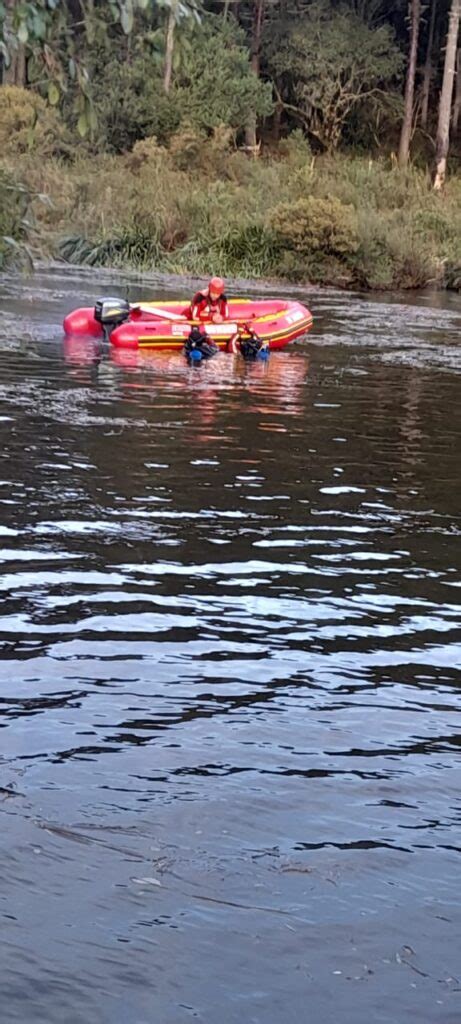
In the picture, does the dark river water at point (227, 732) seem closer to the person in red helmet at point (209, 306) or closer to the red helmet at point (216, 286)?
the red helmet at point (216, 286)

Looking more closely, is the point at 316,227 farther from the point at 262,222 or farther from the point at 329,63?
the point at 329,63

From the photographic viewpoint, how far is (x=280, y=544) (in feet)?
24.1

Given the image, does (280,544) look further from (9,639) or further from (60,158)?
(60,158)

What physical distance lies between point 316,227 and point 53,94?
24.6 metres

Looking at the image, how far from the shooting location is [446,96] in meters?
36.6

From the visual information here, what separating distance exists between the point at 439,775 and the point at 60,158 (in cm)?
3369

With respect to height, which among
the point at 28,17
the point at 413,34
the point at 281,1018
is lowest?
the point at 281,1018

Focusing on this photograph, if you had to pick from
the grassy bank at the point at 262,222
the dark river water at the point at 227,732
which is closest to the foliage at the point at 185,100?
the grassy bank at the point at 262,222

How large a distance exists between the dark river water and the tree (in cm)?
3273

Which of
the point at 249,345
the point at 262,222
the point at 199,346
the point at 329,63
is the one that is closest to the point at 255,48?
the point at 329,63

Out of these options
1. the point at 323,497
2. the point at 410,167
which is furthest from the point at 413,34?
the point at 323,497

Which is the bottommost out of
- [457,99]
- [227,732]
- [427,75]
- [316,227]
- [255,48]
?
[227,732]

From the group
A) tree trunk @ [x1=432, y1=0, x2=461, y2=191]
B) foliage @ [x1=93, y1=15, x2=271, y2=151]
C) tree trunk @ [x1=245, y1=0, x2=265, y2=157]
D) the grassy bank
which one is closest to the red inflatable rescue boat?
the grassy bank

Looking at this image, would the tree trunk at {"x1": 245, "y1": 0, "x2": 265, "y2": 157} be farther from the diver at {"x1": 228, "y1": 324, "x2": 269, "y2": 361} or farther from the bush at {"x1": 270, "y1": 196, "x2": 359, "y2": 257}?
the diver at {"x1": 228, "y1": 324, "x2": 269, "y2": 361}
